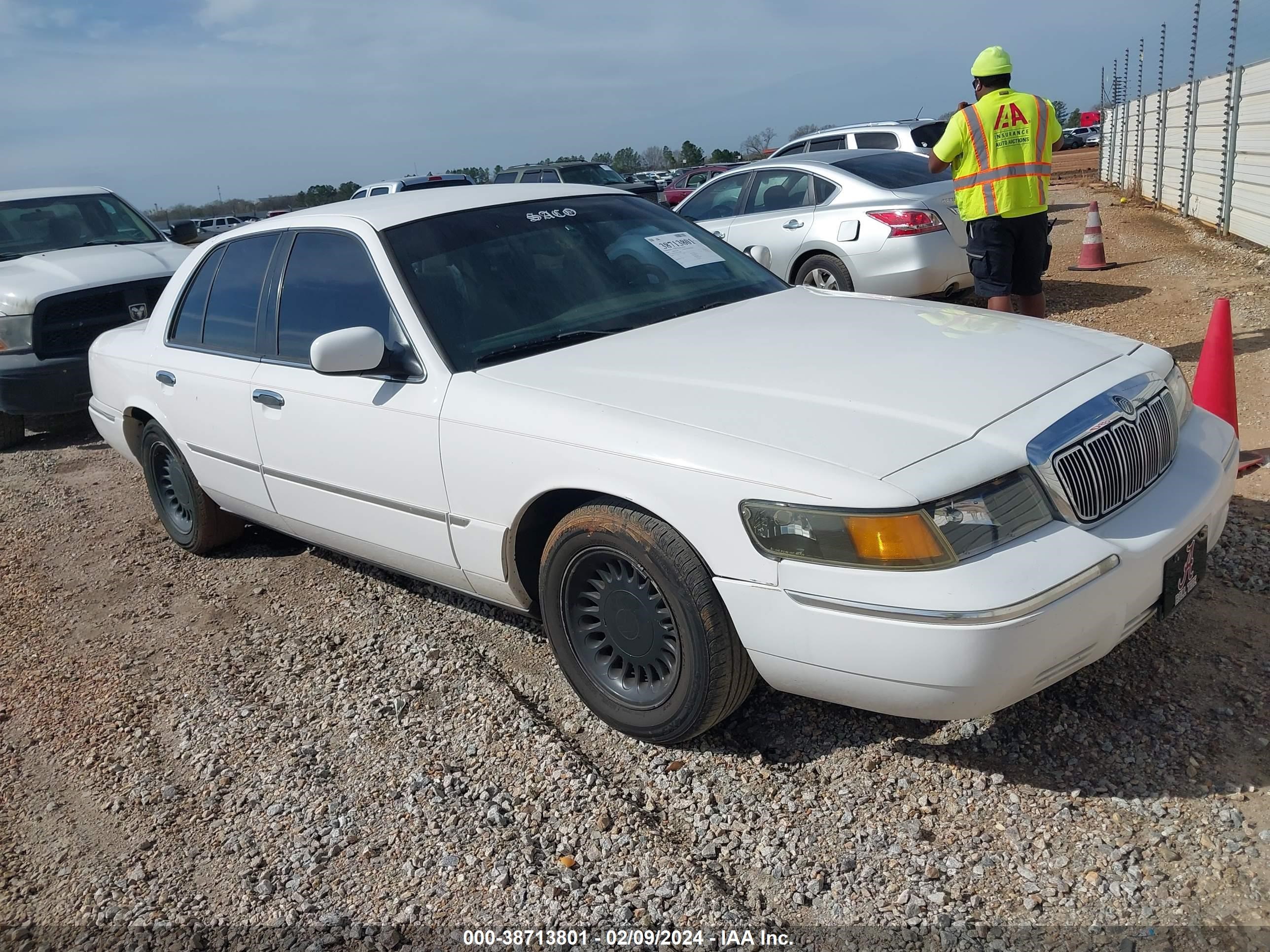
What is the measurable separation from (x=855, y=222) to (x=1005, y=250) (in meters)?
2.35

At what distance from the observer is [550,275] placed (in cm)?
366

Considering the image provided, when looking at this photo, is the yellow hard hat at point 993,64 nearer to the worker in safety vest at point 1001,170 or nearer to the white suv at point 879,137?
the worker in safety vest at point 1001,170

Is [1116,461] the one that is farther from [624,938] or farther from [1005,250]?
[1005,250]

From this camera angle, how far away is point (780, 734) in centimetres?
305

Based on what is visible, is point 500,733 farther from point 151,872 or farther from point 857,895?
point 857,895

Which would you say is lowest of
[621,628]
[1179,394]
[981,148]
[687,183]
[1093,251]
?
[1093,251]

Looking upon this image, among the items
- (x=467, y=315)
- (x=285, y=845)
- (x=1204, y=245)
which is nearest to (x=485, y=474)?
(x=467, y=315)

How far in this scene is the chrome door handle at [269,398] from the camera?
12.6ft

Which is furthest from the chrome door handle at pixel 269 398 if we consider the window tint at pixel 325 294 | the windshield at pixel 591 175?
the windshield at pixel 591 175

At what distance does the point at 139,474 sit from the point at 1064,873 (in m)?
Result: 6.42

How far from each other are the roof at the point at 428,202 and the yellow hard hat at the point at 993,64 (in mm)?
2730

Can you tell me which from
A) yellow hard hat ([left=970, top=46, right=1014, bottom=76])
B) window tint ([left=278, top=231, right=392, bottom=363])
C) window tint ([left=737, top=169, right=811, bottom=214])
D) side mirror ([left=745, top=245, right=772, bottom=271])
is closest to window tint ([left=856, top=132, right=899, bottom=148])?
window tint ([left=737, top=169, right=811, bottom=214])

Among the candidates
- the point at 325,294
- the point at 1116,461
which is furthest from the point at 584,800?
the point at 325,294

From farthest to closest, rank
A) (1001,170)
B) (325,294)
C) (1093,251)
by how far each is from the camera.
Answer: (1093,251)
(1001,170)
(325,294)
